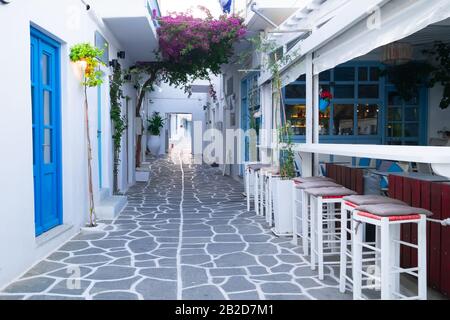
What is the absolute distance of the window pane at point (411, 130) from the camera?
28.0 ft

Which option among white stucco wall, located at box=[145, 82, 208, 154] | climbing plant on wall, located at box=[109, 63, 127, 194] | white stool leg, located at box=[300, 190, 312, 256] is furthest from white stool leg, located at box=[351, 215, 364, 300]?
white stucco wall, located at box=[145, 82, 208, 154]

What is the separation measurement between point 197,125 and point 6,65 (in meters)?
19.7

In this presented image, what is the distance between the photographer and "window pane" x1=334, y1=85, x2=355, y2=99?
8.41 metres

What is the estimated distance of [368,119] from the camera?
8.51 m

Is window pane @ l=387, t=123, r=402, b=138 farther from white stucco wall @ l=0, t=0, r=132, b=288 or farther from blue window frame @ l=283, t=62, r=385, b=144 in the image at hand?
white stucco wall @ l=0, t=0, r=132, b=288

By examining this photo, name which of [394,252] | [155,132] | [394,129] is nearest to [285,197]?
[394,252]

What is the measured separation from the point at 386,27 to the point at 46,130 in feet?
11.5

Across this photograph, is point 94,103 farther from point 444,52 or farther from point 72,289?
point 444,52

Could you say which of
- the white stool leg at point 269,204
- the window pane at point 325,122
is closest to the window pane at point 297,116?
the window pane at point 325,122

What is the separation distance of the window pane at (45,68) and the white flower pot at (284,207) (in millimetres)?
2831

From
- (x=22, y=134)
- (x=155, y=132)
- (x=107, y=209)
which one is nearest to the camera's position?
(x=22, y=134)

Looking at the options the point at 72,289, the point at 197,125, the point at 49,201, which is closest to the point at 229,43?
the point at 49,201

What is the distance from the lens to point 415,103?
336 inches

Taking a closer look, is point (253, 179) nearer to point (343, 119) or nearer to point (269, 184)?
point (269, 184)
